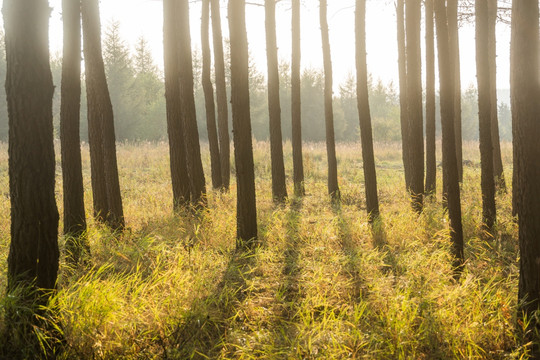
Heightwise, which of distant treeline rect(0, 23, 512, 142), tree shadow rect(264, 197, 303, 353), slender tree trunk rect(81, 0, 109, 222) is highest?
distant treeline rect(0, 23, 512, 142)

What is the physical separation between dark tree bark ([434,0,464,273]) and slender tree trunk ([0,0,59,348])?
4.49 metres

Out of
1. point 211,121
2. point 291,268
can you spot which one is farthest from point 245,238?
point 211,121

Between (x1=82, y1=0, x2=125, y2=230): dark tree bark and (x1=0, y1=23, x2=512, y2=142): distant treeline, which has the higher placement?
(x1=0, y1=23, x2=512, y2=142): distant treeline

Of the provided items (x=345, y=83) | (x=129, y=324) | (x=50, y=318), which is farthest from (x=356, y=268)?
(x=345, y=83)

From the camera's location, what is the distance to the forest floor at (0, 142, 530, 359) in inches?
136

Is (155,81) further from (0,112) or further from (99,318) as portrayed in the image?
(99,318)

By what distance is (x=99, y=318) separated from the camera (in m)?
3.43

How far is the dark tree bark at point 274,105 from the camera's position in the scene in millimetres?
10102

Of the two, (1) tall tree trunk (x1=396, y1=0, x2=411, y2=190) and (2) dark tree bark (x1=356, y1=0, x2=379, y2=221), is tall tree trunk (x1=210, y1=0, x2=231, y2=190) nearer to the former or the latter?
(2) dark tree bark (x1=356, y1=0, x2=379, y2=221)

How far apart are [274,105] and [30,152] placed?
7.62 metres

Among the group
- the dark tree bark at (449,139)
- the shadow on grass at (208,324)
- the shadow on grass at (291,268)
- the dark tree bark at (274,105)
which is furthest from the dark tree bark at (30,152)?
the dark tree bark at (274,105)

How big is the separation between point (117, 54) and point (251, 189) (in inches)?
1447

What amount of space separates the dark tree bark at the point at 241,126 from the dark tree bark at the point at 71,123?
2.16 m

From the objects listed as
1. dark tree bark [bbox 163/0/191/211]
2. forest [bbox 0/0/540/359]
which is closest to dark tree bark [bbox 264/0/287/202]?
forest [bbox 0/0/540/359]
